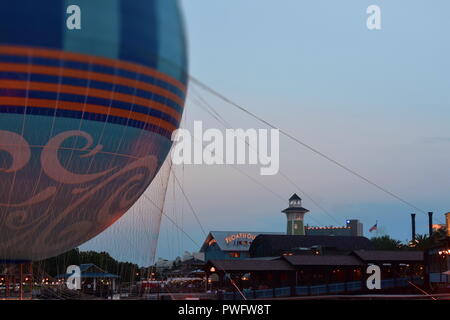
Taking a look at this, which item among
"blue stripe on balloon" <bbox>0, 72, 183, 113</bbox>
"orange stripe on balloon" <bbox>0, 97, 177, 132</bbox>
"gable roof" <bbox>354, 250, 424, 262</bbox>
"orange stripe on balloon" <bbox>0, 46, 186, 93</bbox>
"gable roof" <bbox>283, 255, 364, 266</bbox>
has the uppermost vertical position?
"orange stripe on balloon" <bbox>0, 46, 186, 93</bbox>

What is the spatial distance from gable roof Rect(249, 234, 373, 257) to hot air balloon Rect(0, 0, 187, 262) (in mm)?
55621

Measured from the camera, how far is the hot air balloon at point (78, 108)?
76.7ft

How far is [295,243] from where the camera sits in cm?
8231

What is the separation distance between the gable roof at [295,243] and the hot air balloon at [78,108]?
182 ft

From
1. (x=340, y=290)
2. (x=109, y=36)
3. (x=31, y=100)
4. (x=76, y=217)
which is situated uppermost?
(x=109, y=36)

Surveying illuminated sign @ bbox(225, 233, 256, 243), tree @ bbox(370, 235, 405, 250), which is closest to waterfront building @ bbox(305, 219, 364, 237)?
tree @ bbox(370, 235, 405, 250)

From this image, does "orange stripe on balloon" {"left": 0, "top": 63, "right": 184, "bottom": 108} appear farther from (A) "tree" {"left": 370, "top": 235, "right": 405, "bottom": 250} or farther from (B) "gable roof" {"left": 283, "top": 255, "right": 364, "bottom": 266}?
(A) "tree" {"left": 370, "top": 235, "right": 405, "bottom": 250}

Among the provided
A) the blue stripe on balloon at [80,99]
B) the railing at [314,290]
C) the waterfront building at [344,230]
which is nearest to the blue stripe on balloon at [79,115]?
the blue stripe on balloon at [80,99]

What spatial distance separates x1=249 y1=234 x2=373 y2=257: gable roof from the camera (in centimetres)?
8162
